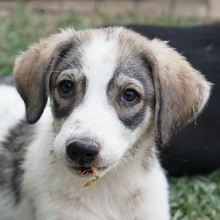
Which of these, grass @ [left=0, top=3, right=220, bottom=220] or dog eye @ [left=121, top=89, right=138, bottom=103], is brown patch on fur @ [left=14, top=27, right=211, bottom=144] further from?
grass @ [left=0, top=3, right=220, bottom=220]

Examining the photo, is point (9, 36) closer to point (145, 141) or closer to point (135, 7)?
point (135, 7)

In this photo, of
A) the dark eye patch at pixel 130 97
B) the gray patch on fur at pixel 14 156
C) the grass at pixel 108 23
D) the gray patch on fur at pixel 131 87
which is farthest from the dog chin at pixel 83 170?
the grass at pixel 108 23

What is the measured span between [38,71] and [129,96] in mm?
758

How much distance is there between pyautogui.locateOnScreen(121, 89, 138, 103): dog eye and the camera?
426cm

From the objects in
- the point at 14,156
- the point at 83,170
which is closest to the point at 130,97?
the point at 83,170

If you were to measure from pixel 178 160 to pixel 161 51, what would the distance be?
5.76 ft

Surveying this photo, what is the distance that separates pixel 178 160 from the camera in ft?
19.9

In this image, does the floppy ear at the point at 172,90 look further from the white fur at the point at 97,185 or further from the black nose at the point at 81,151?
the black nose at the point at 81,151

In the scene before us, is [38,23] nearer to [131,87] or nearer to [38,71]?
[38,71]

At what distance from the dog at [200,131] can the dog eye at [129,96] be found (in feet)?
5.40

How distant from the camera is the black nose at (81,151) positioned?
150 inches

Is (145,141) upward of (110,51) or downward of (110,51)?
downward

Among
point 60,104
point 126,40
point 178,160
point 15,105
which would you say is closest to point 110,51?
point 126,40

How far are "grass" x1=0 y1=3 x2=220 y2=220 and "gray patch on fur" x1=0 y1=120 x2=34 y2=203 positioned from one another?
148cm
